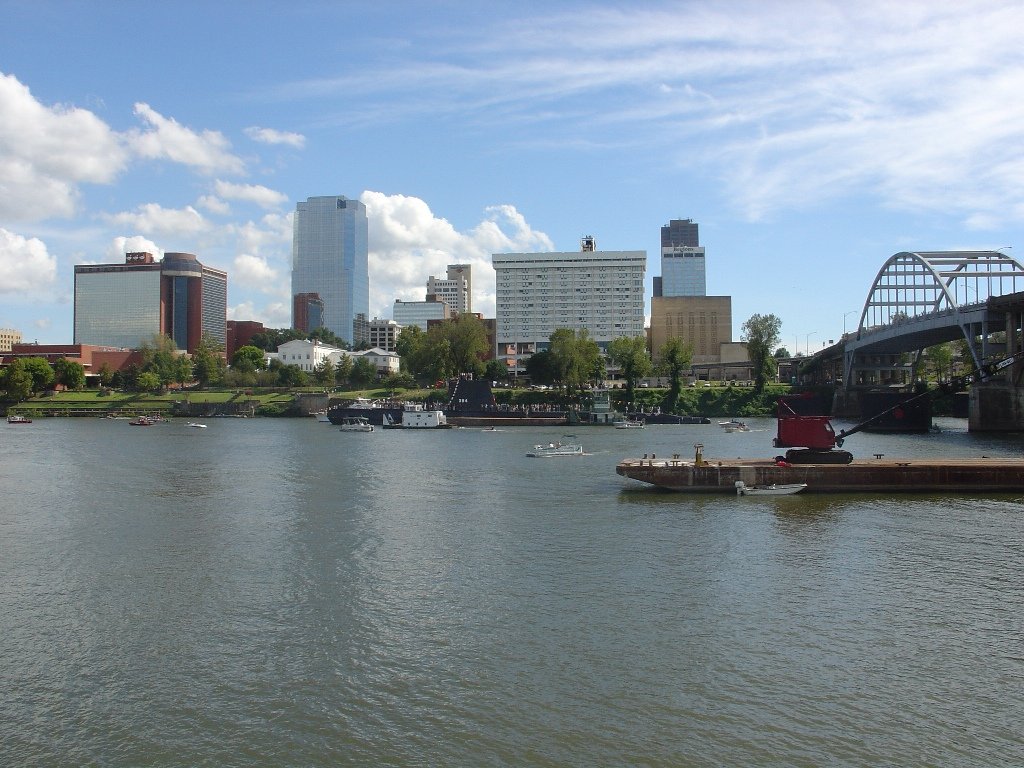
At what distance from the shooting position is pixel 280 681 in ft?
56.7

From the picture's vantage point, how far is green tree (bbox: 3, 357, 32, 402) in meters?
148

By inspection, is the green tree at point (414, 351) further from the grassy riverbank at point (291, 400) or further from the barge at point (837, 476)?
the barge at point (837, 476)

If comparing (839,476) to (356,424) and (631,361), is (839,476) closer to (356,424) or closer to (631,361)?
(356,424)

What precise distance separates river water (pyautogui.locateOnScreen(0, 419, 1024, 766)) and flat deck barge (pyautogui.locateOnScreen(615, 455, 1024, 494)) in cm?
224

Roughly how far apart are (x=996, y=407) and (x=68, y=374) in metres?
158

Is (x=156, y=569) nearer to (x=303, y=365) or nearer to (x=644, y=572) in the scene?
(x=644, y=572)

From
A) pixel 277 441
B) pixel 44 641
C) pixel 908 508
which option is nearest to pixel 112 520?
pixel 44 641

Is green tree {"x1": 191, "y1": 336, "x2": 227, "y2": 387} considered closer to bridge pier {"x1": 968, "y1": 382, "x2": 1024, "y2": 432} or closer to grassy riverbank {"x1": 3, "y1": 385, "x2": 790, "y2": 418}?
grassy riverbank {"x1": 3, "y1": 385, "x2": 790, "y2": 418}

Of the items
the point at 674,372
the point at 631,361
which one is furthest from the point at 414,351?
the point at 674,372

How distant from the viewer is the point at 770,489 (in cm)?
4306

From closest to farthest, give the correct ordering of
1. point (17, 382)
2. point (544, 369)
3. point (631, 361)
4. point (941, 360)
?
point (631, 361) < point (17, 382) < point (544, 369) < point (941, 360)

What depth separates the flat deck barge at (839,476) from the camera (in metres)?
44.0

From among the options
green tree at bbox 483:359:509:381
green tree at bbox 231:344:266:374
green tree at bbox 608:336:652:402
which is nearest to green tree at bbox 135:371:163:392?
green tree at bbox 231:344:266:374

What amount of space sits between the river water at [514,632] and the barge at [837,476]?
225 centimetres
